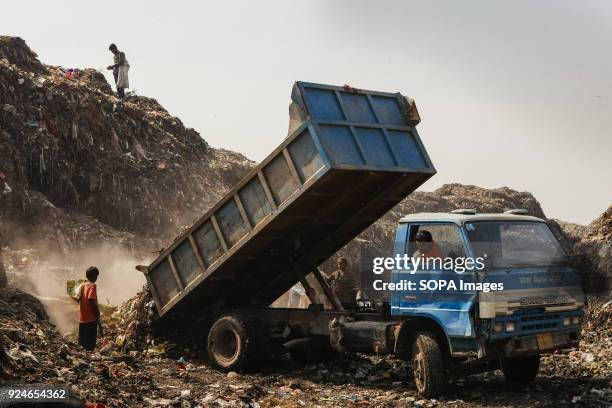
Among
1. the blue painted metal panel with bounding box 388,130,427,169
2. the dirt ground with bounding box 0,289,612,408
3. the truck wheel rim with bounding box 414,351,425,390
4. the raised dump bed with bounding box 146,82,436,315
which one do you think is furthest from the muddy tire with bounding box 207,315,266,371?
the blue painted metal panel with bounding box 388,130,427,169

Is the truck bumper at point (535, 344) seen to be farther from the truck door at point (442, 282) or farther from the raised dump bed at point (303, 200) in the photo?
the raised dump bed at point (303, 200)

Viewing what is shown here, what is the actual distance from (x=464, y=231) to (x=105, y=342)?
5273 mm

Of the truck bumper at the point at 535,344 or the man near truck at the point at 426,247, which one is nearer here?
the truck bumper at the point at 535,344

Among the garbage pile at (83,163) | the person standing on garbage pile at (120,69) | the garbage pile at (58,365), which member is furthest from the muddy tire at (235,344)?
the person standing on garbage pile at (120,69)

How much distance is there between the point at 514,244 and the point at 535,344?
1.01m

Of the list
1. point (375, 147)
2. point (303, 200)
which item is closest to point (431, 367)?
point (303, 200)

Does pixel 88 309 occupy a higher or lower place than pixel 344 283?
lower

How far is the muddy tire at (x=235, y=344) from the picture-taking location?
8.42 meters

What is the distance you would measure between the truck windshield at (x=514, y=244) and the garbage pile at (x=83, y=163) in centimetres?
920

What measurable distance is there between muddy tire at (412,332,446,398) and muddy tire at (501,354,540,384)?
1.00 metres

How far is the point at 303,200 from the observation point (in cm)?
749

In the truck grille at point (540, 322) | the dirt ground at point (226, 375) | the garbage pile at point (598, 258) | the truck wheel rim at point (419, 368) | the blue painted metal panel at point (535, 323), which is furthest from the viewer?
the garbage pile at point (598, 258)

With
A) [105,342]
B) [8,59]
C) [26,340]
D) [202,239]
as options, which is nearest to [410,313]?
[202,239]

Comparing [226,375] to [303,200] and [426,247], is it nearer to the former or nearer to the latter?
[303,200]
